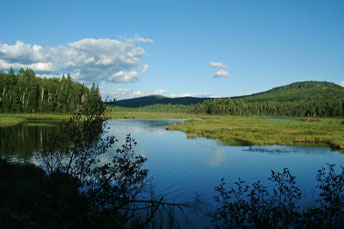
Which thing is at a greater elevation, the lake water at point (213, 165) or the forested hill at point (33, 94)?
the forested hill at point (33, 94)

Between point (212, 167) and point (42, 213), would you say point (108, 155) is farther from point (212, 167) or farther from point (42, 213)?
point (42, 213)

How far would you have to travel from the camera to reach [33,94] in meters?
111

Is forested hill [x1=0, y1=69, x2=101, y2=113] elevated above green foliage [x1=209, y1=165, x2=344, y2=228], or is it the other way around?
forested hill [x1=0, y1=69, x2=101, y2=113]

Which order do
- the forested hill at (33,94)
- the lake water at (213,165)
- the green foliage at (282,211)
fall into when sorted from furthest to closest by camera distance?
the forested hill at (33,94) < the lake water at (213,165) < the green foliage at (282,211)

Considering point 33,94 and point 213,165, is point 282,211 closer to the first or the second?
point 213,165

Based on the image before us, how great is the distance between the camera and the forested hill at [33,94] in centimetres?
10244

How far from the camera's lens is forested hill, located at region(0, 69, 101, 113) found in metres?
102

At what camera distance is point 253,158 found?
3111cm

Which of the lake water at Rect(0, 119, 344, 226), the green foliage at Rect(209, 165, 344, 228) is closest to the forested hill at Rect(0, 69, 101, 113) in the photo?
the lake water at Rect(0, 119, 344, 226)

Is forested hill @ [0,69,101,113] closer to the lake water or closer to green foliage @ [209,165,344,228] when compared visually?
the lake water

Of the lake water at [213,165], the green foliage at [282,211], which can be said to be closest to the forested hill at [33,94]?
the lake water at [213,165]

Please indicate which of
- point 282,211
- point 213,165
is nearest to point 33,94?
point 213,165

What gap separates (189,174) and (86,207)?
43.8ft

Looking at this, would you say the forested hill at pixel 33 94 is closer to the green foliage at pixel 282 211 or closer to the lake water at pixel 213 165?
the lake water at pixel 213 165
